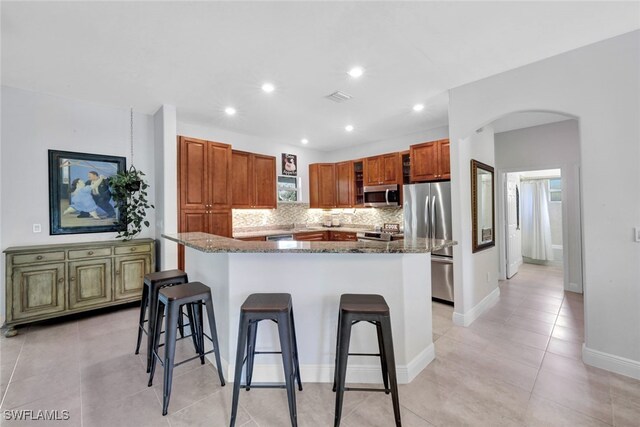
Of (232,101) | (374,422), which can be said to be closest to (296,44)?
(232,101)

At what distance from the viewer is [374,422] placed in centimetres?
175

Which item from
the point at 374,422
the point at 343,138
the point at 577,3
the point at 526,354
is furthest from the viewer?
the point at 343,138

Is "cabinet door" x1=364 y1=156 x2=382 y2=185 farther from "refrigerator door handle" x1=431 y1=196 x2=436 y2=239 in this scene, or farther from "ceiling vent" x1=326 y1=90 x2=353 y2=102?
"ceiling vent" x1=326 y1=90 x2=353 y2=102

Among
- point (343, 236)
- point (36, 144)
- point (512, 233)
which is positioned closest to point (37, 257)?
point (36, 144)

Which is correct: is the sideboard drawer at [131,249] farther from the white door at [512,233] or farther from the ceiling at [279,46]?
the white door at [512,233]

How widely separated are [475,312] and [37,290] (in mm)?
5099

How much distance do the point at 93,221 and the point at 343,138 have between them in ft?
14.1

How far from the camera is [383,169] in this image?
524cm

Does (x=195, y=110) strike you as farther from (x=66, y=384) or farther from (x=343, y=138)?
(x=66, y=384)

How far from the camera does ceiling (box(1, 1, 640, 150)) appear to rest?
197cm

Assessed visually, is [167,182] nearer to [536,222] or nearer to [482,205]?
[482,205]

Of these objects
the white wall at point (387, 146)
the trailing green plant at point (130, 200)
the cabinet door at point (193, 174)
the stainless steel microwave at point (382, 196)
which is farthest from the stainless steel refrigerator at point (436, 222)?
the trailing green plant at point (130, 200)

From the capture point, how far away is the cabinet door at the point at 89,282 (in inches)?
128

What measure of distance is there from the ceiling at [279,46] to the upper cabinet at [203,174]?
688 mm
